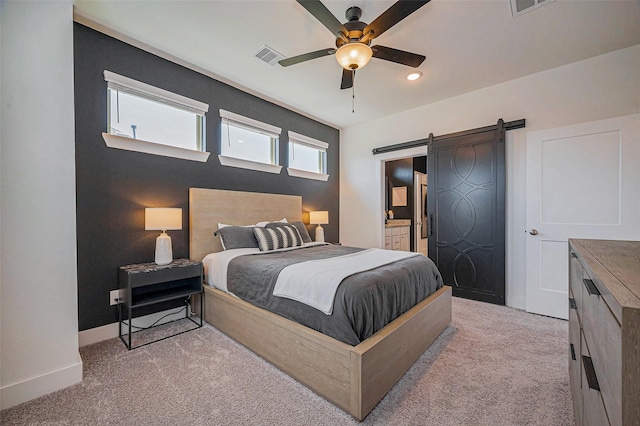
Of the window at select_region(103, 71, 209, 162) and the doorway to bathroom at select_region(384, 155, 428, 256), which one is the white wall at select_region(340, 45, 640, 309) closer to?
the doorway to bathroom at select_region(384, 155, 428, 256)

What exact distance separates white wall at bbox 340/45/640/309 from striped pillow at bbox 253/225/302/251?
1909 mm

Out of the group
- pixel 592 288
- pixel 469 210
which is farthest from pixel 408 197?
pixel 592 288

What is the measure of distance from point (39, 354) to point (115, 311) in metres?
0.81

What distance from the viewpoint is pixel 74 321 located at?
5.92 ft

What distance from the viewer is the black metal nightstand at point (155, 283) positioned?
7.30ft

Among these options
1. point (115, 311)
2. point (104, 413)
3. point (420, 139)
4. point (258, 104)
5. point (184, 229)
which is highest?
point (258, 104)

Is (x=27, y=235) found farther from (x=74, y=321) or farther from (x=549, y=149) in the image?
(x=549, y=149)

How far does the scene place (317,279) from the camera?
70.5 inches

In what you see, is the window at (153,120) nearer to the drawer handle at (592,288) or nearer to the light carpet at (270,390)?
the light carpet at (270,390)

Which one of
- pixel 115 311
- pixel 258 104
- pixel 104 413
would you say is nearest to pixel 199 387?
pixel 104 413

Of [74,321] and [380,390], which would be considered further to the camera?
[74,321]

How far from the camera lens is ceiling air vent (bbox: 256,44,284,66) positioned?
2685 millimetres

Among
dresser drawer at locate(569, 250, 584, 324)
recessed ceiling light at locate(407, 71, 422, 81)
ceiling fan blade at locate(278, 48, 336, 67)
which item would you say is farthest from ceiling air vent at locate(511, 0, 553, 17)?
dresser drawer at locate(569, 250, 584, 324)

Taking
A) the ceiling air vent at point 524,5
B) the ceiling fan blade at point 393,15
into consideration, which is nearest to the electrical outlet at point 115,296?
the ceiling fan blade at point 393,15
